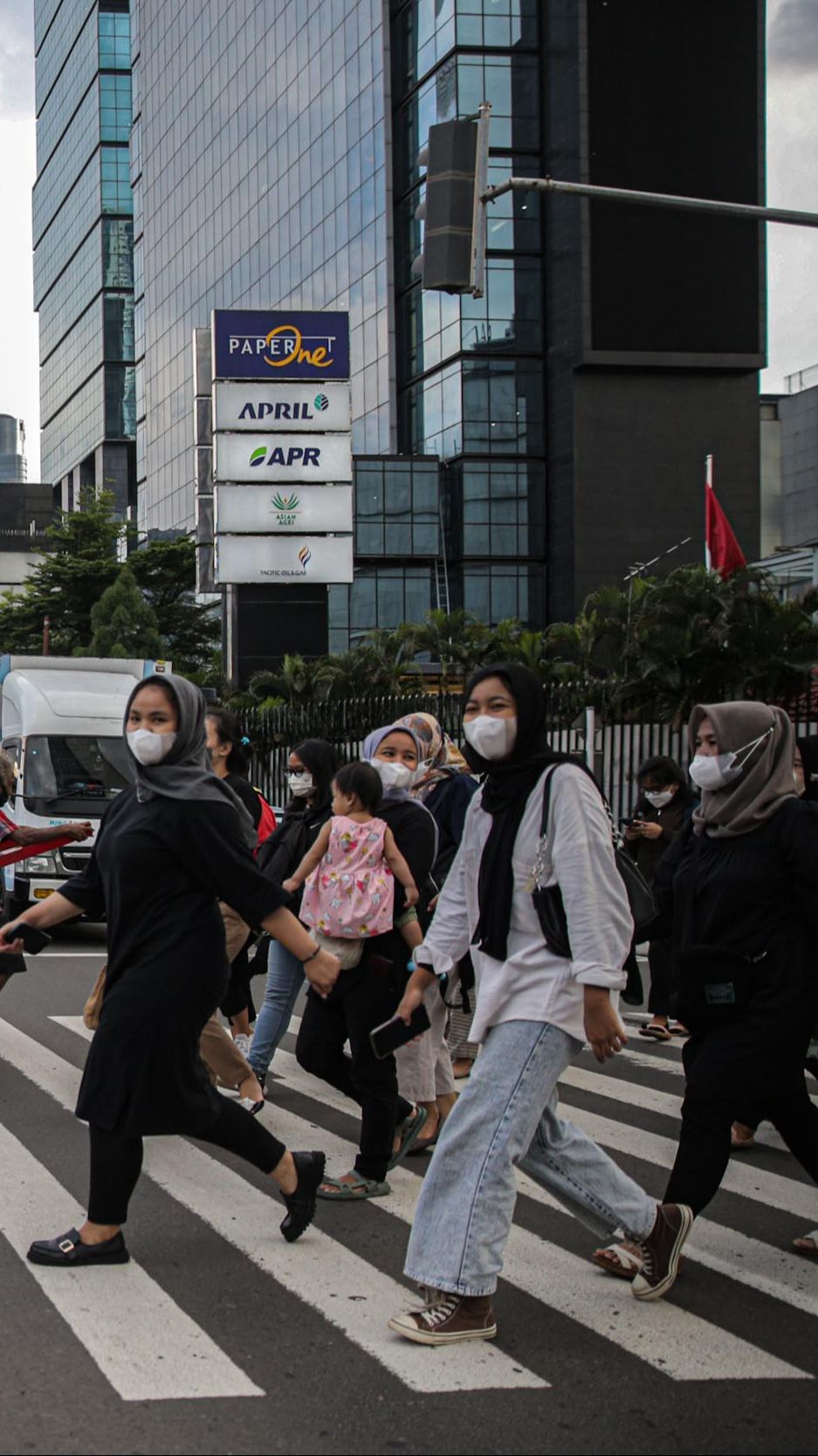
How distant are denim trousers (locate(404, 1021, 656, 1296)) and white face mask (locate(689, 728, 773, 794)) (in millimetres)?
1053

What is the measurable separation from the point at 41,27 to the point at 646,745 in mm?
123162

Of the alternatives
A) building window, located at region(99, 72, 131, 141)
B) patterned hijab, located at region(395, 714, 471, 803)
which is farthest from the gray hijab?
building window, located at region(99, 72, 131, 141)

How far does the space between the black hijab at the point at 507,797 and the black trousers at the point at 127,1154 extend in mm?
1107

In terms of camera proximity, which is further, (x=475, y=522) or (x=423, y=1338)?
(x=475, y=522)

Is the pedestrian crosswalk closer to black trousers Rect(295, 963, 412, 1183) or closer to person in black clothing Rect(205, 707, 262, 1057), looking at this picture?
black trousers Rect(295, 963, 412, 1183)

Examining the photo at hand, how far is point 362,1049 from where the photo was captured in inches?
238

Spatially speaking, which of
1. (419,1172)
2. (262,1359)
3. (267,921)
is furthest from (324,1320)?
(419,1172)

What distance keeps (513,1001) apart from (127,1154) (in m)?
1.35

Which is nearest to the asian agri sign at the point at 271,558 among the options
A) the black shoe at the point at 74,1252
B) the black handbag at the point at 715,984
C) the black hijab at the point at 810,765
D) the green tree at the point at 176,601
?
the green tree at the point at 176,601

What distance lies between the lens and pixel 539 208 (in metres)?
57.2

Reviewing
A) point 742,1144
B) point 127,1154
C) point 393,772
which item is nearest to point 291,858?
point 393,772

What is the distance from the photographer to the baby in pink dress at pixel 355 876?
6.35 metres

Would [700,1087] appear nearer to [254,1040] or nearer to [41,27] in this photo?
[254,1040]

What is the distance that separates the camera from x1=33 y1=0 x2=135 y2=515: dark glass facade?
108 meters
